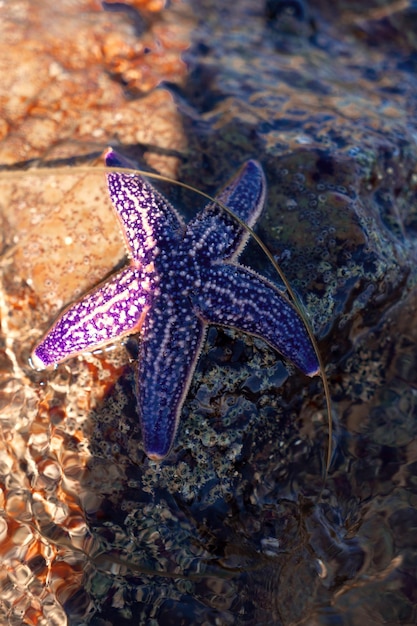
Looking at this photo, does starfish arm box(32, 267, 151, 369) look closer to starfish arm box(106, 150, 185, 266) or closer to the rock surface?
starfish arm box(106, 150, 185, 266)

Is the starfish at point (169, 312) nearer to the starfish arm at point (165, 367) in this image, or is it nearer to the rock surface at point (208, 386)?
the starfish arm at point (165, 367)

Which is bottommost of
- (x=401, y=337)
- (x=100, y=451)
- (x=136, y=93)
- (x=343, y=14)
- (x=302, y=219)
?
(x=100, y=451)

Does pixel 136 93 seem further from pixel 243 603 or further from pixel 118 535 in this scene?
pixel 243 603

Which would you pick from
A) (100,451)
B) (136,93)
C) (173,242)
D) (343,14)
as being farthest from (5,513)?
(343,14)

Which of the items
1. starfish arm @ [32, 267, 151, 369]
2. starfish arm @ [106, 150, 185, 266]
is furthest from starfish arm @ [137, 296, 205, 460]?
starfish arm @ [106, 150, 185, 266]

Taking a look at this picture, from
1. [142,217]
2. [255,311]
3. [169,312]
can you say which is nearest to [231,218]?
[142,217]

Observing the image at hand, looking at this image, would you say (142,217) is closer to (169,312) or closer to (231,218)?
(231,218)

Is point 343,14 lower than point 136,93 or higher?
higher
